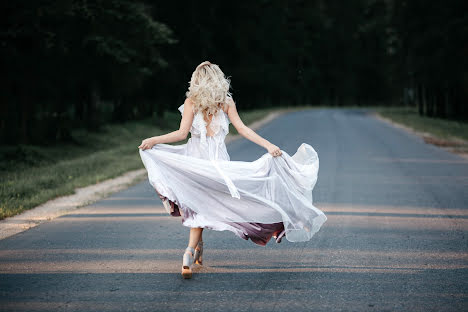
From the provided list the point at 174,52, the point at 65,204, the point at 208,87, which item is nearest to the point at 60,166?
the point at 65,204

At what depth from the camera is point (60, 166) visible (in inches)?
666

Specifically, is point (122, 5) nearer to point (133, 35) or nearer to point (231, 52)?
point (133, 35)

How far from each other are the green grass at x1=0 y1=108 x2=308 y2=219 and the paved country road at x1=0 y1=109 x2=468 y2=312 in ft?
5.75

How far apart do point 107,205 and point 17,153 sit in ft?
35.6

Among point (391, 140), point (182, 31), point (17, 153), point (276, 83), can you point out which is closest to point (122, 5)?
point (17, 153)

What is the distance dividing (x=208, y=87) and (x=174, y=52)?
35.3 m

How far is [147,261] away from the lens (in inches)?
254

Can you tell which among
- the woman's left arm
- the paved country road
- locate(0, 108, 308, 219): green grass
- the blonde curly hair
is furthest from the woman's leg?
locate(0, 108, 308, 219): green grass

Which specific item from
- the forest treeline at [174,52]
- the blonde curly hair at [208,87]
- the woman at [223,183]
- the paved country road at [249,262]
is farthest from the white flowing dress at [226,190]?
the forest treeline at [174,52]

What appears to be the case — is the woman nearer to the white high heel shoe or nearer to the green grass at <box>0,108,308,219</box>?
the white high heel shoe

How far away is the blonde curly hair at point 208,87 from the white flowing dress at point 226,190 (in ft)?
0.61

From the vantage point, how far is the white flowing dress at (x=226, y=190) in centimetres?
606

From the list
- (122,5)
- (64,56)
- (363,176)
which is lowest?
(363,176)

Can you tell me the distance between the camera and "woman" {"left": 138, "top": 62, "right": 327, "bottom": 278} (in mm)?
6047
